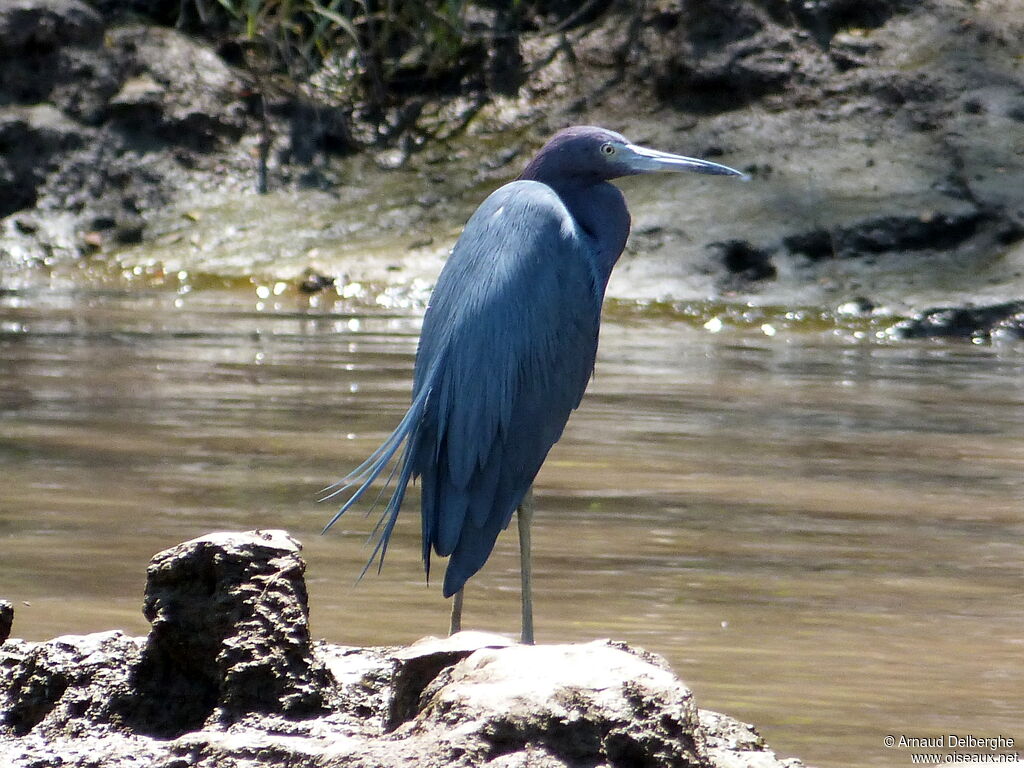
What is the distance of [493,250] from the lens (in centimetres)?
354

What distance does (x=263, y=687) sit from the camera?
2.75m

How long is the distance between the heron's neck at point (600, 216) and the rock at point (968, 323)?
528 centimetres

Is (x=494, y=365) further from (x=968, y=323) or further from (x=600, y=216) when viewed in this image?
(x=968, y=323)

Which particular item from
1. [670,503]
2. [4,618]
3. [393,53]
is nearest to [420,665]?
[4,618]

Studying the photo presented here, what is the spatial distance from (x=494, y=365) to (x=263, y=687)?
3.28 feet

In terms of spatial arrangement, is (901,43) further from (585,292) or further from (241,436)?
(585,292)

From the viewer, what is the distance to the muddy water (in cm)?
360

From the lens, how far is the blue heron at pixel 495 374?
3.44 metres

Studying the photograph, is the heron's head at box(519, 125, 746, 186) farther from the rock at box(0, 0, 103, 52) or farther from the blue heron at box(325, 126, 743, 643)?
the rock at box(0, 0, 103, 52)

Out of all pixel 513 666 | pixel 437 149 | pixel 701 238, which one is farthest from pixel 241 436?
pixel 437 149

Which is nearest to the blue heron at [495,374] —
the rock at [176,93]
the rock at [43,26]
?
the rock at [176,93]

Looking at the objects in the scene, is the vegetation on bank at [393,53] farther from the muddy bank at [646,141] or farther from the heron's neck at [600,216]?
the heron's neck at [600,216]

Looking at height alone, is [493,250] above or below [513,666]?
above

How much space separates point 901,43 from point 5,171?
650 centimetres
